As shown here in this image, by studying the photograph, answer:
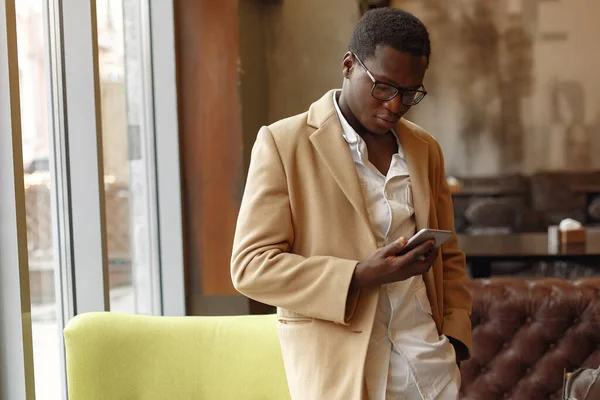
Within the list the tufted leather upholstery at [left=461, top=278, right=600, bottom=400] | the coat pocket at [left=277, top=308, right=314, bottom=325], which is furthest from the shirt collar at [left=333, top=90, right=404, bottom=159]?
the tufted leather upholstery at [left=461, top=278, right=600, bottom=400]

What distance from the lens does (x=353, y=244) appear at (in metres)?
1.65

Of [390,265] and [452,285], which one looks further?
[452,285]

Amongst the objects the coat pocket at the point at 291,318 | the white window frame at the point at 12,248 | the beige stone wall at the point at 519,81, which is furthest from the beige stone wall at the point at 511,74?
the coat pocket at the point at 291,318

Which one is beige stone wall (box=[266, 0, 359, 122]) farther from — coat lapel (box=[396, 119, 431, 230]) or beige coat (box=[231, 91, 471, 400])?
beige coat (box=[231, 91, 471, 400])

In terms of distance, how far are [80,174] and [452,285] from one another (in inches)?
64.3

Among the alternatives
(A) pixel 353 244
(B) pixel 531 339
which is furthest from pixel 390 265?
(B) pixel 531 339

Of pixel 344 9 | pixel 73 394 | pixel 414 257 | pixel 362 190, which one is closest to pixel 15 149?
pixel 73 394

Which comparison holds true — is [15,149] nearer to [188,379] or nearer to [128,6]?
[188,379]

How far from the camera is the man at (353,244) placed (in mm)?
1588

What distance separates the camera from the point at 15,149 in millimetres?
2193

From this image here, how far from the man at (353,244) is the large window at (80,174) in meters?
0.90

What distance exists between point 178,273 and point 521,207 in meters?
5.27

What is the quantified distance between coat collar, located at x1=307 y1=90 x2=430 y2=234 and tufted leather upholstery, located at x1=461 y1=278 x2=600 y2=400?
1.24m

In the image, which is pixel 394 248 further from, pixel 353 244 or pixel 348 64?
pixel 348 64
